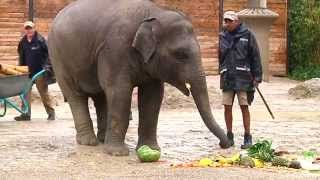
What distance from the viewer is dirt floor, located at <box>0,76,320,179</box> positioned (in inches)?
330

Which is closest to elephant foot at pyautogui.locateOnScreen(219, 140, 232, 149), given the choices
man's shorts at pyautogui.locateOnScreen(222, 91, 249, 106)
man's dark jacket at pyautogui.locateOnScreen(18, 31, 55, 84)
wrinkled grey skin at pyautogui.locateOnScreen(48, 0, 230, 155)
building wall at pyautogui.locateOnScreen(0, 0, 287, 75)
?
wrinkled grey skin at pyautogui.locateOnScreen(48, 0, 230, 155)

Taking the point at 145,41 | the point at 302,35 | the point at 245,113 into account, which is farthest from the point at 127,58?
the point at 302,35

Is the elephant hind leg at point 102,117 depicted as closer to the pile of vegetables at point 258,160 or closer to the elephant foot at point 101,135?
A: the elephant foot at point 101,135

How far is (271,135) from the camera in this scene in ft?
40.4

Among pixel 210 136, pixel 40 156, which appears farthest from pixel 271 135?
pixel 40 156

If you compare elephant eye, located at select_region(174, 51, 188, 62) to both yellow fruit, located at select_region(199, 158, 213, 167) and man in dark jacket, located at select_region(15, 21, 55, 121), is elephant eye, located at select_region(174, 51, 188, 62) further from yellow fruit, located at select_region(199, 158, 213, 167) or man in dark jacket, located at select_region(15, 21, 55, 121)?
man in dark jacket, located at select_region(15, 21, 55, 121)

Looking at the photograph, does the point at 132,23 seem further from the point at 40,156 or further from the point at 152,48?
the point at 40,156

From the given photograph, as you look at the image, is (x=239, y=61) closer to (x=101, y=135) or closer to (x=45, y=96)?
(x=101, y=135)

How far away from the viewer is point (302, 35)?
2889cm

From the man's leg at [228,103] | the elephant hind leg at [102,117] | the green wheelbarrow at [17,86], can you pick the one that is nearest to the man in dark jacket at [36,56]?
the green wheelbarrow at [17,86]

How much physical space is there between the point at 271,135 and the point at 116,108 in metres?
3.45

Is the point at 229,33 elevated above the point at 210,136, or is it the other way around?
the point at 229,33

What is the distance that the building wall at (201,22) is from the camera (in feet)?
77.6

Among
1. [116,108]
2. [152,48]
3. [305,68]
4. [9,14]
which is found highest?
[152,48]
